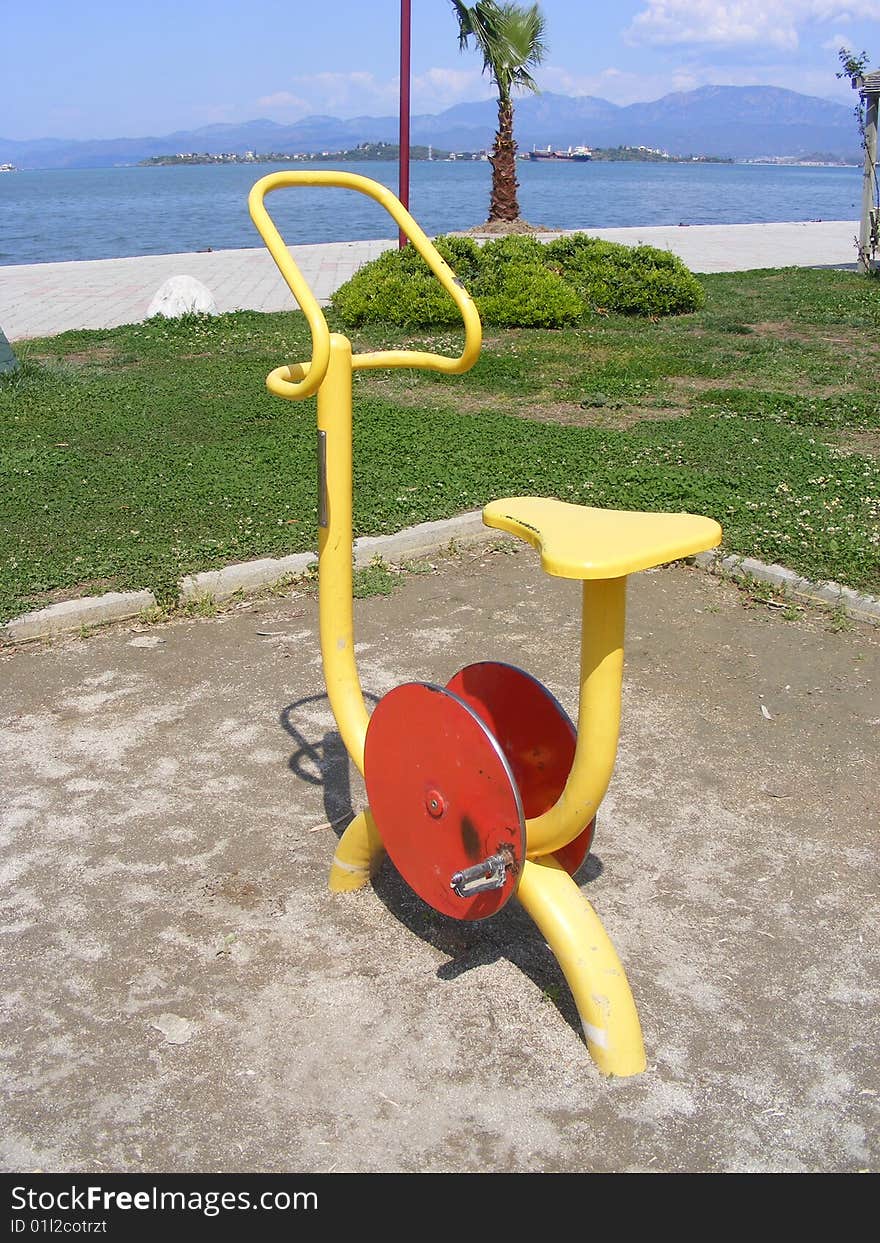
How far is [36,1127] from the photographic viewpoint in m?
2.19

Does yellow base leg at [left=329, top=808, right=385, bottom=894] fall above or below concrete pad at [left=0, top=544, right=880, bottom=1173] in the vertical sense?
above

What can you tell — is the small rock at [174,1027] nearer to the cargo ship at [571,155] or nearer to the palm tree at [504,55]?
the palm tree at [504,55]

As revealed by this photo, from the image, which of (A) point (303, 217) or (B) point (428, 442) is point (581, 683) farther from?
(A) point (303, 217)

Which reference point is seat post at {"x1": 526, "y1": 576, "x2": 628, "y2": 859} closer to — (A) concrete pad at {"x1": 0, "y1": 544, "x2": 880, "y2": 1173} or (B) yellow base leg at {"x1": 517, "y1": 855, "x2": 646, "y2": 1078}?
(B) yellow base leg at {"x1": 517, "y1": 855, "x2": 646, "y2": 1078}

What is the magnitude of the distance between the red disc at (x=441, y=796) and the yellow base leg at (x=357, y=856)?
0.16m

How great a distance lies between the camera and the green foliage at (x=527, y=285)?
33.5ft

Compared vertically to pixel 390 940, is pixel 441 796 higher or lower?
higher

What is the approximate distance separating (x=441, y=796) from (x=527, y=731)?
1.18ft

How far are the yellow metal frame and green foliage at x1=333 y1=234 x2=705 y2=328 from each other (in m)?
7.52

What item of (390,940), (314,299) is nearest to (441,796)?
(390,940)

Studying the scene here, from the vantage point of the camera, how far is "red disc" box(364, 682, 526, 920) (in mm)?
2334

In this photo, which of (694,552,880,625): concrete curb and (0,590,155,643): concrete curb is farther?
(694,552,880,625): concrete curb

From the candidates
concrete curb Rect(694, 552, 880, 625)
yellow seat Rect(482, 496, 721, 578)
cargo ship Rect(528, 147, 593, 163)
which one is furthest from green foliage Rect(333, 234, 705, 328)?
cargo ship Rect(528, 147, 593, 163)

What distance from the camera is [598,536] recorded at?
2.33 meters
